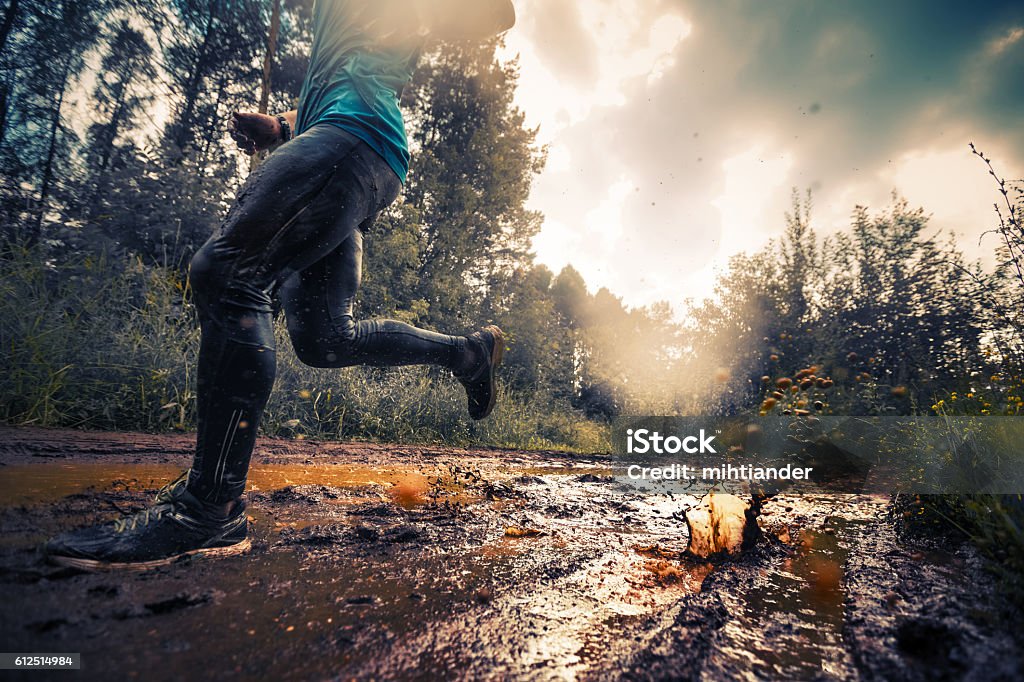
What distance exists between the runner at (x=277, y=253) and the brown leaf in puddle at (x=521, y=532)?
84 centimetres

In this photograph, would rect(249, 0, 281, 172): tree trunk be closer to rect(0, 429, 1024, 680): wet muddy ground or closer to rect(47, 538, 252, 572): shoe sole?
rect(0, 429, 1024, 680): wet muddy ground

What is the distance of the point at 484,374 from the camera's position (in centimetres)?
213

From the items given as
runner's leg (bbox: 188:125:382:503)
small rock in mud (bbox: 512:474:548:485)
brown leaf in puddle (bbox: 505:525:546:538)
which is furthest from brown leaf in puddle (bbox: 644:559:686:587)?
small rock in mud (bbox: 512:474:548:485)

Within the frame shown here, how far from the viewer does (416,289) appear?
1219cm

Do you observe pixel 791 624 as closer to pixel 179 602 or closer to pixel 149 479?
pixel 179 602

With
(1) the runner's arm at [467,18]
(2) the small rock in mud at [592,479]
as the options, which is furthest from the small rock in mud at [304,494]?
(1) the runner's arm at [467,18]

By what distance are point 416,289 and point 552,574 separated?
11.6 m

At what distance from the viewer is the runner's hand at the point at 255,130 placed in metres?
1.59

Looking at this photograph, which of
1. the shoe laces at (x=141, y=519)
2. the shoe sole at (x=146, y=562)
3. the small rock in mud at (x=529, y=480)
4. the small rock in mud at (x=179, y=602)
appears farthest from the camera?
the small rock in mud at (x=529, y=480)

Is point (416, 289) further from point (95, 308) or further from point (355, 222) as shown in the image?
point (355, 222)

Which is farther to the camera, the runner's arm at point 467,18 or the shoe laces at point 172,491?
the runner's arm at point 467,18

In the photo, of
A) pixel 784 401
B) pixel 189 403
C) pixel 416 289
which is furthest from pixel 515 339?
pixel 189 403

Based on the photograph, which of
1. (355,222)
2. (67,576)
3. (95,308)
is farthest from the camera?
(95,308)

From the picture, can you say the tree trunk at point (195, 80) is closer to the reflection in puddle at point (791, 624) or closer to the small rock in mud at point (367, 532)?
the small rock in mud at point (367, 532)
